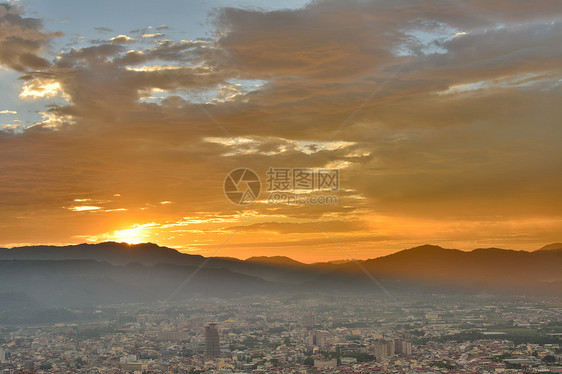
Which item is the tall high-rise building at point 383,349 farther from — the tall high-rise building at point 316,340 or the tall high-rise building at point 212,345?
the tall high-rise building at point 212,345

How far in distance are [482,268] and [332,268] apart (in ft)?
71.6

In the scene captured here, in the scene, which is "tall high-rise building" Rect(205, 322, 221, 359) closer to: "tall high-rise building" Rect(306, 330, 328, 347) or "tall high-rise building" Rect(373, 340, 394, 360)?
"tall high-rise building" Rect(306, 330, 328, 347)

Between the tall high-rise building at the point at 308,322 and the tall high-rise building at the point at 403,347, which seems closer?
the tall high-rise building at the point at 403,347

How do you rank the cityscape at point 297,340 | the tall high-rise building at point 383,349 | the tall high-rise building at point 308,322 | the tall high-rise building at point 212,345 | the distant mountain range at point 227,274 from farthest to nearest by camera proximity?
the distant mountain range at point 227,274 < the tall high-rise building at point 308,322 < the tall high-rise building at point 212,345 < the tall high-rise building at point 383,349 < the cityscape at point 297,340

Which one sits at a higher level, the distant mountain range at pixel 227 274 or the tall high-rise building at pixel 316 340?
the distant mountain range at pixel 227 274

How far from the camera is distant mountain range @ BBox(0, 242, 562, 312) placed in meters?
72.1

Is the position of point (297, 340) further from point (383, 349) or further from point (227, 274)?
point (227, 274)

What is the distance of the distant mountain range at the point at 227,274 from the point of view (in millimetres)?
72125

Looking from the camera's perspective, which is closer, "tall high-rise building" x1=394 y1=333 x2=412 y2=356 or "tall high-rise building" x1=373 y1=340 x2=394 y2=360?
"tall high-rise building" x1=373 y1=340 x2=394 y2=360

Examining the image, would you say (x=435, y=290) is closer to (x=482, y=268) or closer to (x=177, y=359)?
(x=482, y=268)

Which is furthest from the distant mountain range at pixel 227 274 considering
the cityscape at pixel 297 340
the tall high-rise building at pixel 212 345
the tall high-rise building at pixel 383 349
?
the tall high-rise building at pixel 383 349

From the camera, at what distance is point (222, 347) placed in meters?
36.2

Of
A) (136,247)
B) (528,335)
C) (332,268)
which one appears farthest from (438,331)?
(332,268)

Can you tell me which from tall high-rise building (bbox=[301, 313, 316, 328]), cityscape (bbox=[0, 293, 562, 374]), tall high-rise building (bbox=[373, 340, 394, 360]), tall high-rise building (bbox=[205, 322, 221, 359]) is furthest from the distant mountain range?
tall high-rise building (bbox=[373, 340, 394, 360])
